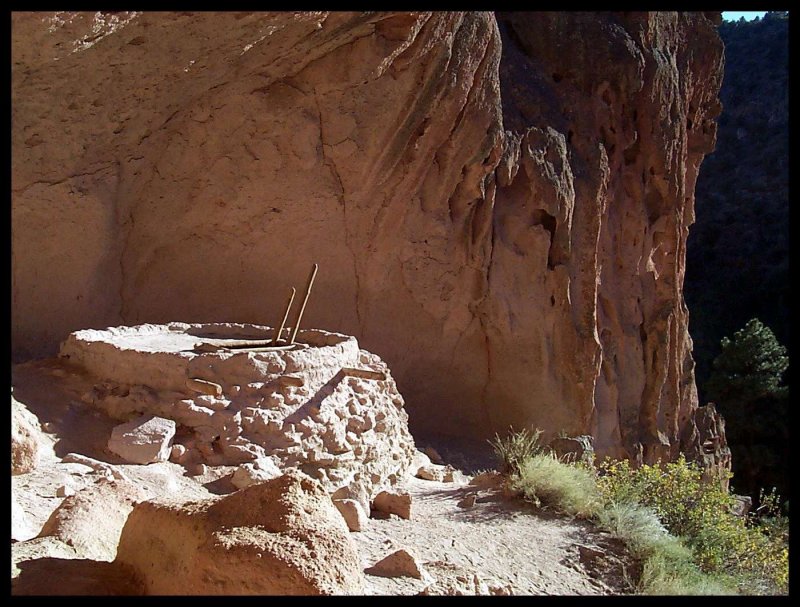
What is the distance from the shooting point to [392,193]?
9969mm

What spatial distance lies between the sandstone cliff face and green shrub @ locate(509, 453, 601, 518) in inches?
155

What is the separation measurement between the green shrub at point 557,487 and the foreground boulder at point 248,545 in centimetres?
235

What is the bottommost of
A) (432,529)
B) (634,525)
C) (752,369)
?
(752,369)

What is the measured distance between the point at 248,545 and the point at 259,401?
7.55ft

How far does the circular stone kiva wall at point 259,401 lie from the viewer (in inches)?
208

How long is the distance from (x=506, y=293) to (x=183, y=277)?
414 centimetres

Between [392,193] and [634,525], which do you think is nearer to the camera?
[634,525]

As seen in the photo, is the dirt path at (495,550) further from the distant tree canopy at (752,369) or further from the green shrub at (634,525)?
the distant tree canopy at (752,369)

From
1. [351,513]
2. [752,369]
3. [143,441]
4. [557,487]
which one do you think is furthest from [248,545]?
[752,369]

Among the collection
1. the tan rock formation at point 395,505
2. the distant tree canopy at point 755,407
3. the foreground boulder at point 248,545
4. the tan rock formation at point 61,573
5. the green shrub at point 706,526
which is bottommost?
the distant tree canopy at point 755,407

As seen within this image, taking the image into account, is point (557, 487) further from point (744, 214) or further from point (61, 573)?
point (744, 214)

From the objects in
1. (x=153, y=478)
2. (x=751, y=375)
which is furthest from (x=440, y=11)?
(x=751, y=375)

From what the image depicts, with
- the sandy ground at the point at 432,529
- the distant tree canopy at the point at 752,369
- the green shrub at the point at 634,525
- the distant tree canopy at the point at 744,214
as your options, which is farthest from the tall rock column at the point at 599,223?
the distant tree canopy at the point at 744,214
